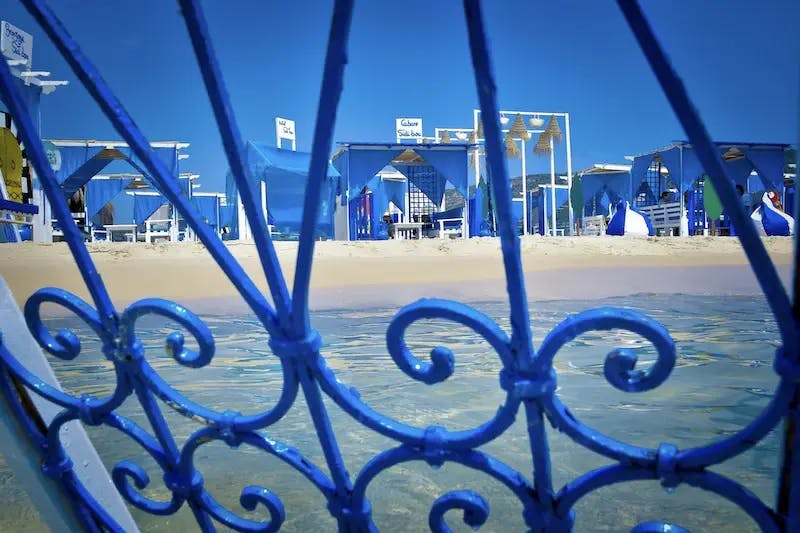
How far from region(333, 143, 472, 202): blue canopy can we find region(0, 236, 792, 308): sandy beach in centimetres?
236

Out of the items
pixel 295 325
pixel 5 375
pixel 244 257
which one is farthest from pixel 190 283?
pixel 295 325

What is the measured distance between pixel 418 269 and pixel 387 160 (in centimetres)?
461

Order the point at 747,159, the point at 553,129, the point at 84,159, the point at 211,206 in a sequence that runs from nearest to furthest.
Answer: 1. the point at 84,159
2. the point at 747,159
3. the point at 553,129
4. the point at 211,206

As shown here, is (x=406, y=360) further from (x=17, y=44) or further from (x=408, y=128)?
(x=408, y=128)

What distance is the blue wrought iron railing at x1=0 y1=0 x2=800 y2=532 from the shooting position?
1.62ft

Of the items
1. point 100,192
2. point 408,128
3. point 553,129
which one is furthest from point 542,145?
point 100,192

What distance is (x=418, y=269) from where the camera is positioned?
21.9ft

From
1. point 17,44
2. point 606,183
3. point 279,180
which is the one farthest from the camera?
point 606,183

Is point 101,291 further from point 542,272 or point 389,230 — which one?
point 389,230

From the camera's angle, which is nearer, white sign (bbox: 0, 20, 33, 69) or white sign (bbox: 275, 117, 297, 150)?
white sign (bbox: 0, 20, 33, 69)

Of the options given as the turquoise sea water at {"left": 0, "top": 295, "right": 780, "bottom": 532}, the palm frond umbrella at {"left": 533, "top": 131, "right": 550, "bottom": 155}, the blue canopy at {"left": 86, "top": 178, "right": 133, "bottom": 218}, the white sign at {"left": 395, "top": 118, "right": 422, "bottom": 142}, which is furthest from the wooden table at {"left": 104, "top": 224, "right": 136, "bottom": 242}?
the turquoise sea water at {"left": 0, "top": 295, "right": 780, "bottom": 532}

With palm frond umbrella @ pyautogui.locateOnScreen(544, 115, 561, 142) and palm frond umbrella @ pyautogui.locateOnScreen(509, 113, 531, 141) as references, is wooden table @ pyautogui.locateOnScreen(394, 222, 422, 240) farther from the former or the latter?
palm frond umbrella @ pyautogui.locateOnScreen(544, 115, 561, 142)

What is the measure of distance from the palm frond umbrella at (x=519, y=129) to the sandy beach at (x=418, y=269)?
4.59 meters

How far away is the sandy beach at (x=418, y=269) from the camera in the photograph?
16.9 ft
